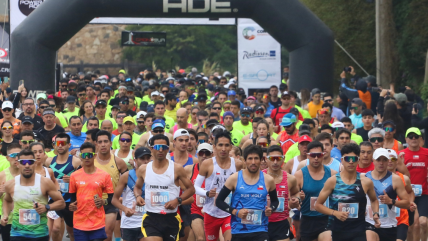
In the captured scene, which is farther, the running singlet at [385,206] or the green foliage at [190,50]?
the green foliage at [190,50]

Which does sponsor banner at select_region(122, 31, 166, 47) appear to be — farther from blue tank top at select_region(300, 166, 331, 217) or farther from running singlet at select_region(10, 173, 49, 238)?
running singlet at select_region(10, 173, 49, 238)

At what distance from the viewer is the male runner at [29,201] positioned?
26.1 feet

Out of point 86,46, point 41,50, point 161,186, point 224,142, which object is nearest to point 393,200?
point 224,142

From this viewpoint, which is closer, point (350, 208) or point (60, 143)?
point (350, 208)

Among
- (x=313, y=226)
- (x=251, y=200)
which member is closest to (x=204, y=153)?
(x=251, y=200)

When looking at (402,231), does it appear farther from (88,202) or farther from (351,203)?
(88,202)

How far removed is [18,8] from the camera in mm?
17891

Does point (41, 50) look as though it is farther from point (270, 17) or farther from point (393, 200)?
point (393, 200)

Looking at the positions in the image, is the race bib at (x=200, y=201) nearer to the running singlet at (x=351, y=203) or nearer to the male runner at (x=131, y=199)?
the male runner at (x=131, y=199)

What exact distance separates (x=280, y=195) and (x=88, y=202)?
235cm

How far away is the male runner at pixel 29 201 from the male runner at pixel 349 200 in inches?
124

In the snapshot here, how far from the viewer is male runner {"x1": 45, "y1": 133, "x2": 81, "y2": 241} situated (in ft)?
30.3

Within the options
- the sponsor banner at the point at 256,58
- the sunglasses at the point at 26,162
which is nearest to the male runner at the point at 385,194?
the sunglasses at the point at 26,162

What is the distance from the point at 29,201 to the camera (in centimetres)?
805
